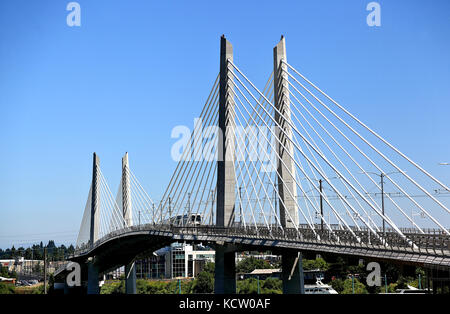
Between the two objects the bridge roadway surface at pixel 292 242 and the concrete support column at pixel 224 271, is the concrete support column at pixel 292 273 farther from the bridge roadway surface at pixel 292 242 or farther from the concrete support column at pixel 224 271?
the concrete support column at pixel 224 271

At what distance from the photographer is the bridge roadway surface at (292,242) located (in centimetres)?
2811

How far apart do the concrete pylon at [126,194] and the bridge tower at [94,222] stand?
4.70m

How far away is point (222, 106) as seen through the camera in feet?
168

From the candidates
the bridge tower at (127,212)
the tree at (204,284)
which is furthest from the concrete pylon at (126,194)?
the tree at (204,284)

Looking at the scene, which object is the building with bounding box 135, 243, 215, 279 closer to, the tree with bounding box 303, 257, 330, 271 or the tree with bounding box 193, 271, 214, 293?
the tree with bounding box 303, 257, 330, 271

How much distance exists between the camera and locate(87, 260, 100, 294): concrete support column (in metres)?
82.6

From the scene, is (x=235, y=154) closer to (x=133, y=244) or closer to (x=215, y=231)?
(x=215, y=231)

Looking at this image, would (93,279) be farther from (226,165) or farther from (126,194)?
(226,165)

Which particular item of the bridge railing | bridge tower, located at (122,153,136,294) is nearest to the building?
bridge tower, located at (122,153,136,294)

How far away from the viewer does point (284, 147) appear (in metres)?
42.8

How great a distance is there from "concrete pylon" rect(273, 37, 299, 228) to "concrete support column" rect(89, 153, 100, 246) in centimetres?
4629
